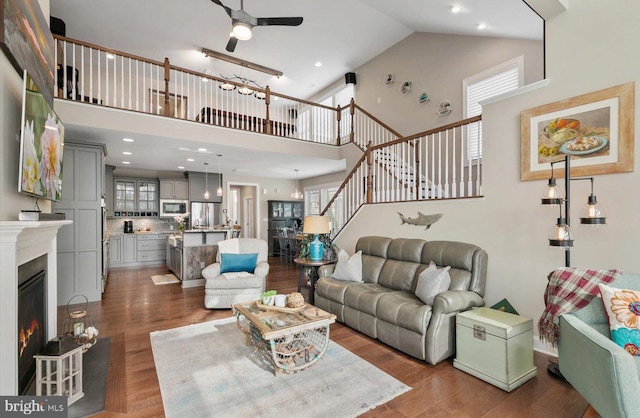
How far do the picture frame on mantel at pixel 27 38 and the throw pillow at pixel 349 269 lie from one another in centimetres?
338

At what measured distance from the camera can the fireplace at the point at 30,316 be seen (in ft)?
6.54

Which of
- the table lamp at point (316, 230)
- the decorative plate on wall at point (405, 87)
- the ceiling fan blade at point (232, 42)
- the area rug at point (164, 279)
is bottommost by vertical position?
the area rug at point (164, 279)

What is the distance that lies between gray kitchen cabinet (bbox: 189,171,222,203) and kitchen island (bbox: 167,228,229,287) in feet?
9.07

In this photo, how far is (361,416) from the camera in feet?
6.52

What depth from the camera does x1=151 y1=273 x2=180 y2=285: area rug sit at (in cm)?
588

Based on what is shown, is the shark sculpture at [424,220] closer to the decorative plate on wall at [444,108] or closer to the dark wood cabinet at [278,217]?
the decorative plate on wall at [444,108]

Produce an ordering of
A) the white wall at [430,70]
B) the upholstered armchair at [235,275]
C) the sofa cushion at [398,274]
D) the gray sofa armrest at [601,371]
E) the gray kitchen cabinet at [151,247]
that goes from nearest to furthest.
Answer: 1. the gray sofa armrest at [601,371]
2. the sofa cushion at [398,274]
3. the upholstered armchair at [235,275]
4. the white wall at [430,70]
5. the gray kitchen cabinet at [151,247]

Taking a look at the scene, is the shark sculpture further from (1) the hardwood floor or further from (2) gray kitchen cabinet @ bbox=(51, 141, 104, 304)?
(2) gray kitchen cabinet @ bbox=(51, 141, 104, 304)

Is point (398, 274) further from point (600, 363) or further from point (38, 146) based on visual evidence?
point (38, 146)

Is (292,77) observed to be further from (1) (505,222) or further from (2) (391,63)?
(1) (505,222)

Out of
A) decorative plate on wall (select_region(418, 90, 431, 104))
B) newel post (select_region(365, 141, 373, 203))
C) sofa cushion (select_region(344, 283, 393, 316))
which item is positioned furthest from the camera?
decorative plate on wall (select_region(418, 90, 431, 104))

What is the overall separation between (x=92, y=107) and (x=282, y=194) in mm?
6357

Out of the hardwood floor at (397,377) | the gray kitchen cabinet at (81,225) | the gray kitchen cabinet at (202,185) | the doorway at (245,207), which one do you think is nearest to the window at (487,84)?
the hardwood floor at (397,377)

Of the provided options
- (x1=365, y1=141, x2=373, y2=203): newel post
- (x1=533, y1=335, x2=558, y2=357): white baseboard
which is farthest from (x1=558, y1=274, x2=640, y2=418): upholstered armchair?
(x1=365, y1=141, x2=373, y2=203): newel post
